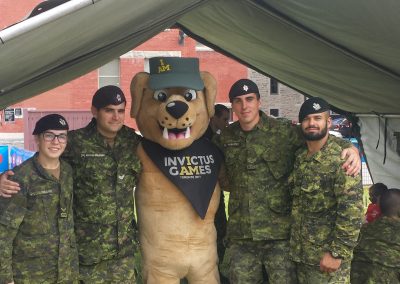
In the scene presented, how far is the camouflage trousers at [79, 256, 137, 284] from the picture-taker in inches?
134

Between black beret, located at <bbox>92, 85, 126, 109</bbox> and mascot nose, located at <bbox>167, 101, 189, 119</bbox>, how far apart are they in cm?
34

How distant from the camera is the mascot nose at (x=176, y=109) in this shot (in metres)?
3.43

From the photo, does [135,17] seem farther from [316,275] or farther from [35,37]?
[316,275]

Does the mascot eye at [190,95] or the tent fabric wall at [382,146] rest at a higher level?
the mascot eye at [190,95]

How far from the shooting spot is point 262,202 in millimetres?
3514

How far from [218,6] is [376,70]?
137 cm

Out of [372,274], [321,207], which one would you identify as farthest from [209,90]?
[372,274]

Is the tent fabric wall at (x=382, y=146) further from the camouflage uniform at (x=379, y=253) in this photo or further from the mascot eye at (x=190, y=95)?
the mascot eye at (x=190, y=95)

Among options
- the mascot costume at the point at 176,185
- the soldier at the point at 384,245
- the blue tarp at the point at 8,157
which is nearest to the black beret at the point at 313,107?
the mascot costume at the point at 176,185

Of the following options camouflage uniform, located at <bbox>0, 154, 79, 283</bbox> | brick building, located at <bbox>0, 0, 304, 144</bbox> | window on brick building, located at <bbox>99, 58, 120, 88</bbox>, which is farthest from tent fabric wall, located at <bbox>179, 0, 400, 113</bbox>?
window on brick building, located at <bbox>99, 58, 120, 88</bbox>

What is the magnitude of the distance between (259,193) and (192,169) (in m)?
0.48

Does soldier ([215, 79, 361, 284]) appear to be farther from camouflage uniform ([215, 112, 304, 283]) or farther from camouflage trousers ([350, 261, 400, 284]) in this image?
camouflage trousers ([350, 261, 400, 284])

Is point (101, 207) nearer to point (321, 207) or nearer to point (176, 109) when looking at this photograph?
point (176, 109)

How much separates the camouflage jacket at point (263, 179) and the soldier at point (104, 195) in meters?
0.71
